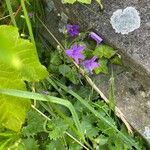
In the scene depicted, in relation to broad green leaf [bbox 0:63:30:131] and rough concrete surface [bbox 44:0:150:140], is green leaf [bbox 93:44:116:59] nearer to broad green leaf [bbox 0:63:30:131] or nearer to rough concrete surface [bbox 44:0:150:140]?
rough concrete surface [bbox 44:0:150:140]

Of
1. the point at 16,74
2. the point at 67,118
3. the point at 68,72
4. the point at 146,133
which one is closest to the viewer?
the point at 16,74

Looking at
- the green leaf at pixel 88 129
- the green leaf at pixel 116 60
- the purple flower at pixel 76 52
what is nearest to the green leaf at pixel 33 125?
the green leaf at pixel 88 129

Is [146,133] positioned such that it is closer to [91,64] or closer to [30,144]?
[91,64]

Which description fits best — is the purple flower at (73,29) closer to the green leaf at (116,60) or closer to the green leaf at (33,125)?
the green leaf at (116,60)

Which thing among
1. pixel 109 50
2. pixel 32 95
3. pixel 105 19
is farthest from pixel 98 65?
pixel 32 95

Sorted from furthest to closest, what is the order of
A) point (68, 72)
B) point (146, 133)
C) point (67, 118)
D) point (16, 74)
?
point (68, 72), point (146, 133), point (67, 118), point (16, 74)

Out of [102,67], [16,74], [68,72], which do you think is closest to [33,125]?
[68,72]
